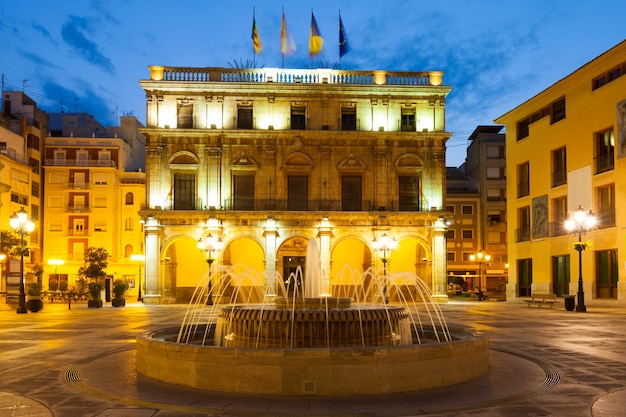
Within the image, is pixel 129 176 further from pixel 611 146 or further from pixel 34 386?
pixel 34 386

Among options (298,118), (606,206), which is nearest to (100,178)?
(298,118)

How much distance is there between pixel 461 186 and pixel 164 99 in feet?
118

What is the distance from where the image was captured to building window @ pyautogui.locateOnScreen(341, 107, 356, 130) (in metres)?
38.8

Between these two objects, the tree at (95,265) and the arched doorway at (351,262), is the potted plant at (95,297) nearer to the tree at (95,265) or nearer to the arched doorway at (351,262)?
the tree at (95,265)

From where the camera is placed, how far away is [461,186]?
6366 centimetres

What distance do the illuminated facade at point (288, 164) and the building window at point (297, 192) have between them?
63mm

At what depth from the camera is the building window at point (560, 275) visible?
33.9 meters

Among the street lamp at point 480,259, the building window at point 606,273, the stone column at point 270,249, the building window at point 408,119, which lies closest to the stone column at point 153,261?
the stone column at point 270,249

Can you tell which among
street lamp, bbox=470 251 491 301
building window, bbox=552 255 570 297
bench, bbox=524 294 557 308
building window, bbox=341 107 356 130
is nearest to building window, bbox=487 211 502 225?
street lamp, bbox=470 251 491 301

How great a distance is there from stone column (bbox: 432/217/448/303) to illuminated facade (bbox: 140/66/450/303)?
6cm

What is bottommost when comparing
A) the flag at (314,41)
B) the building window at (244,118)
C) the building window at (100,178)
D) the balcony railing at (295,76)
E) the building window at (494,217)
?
the building window at (494,217)

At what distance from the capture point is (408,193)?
38594mm

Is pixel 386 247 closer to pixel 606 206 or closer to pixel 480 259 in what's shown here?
pixel 606 206

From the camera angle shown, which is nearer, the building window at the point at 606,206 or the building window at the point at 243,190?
the building window at the point at 606,206
